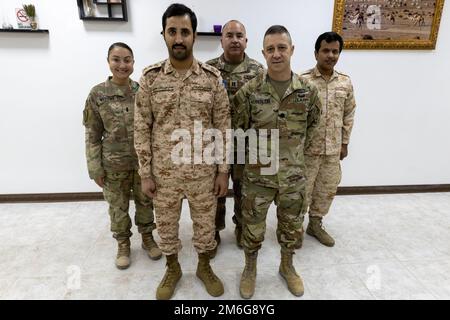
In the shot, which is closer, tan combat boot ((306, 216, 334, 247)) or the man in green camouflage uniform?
the man in green camouflage uniform

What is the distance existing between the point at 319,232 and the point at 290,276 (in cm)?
63

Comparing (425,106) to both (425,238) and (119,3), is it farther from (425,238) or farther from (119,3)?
(119,3)

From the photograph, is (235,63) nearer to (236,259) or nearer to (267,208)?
(267,208)

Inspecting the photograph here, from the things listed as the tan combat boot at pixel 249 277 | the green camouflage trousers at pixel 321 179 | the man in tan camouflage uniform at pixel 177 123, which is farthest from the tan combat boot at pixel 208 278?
the green camouflage trousers at pixel 321 179

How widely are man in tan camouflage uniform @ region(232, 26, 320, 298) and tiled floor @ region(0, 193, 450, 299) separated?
11.1 inches

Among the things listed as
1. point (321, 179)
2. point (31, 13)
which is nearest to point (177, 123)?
point (321, 179)

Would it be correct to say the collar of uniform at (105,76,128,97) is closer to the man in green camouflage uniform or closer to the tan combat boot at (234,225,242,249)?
the man in green camouflage uniform

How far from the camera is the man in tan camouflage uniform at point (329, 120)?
6.52 ft

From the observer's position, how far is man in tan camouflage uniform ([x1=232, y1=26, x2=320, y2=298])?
157cm

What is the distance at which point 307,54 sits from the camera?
2.78 m

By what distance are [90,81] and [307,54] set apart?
2.05m

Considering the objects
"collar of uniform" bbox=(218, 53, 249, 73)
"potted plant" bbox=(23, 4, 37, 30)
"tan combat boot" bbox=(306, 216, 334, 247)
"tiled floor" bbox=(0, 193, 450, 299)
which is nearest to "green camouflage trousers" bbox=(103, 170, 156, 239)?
"tiled floor" bbox=(0, 193, 450, 299)

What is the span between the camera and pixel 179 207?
1.70 m

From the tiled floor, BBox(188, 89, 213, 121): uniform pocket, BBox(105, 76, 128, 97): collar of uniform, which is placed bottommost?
the tiled floor
